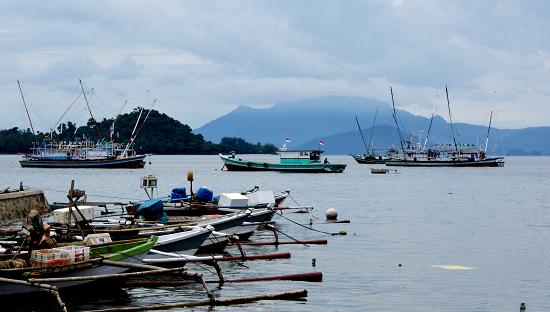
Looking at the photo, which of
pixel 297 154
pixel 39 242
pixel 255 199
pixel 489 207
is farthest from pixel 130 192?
pixel 39 242

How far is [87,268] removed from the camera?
23.6 m

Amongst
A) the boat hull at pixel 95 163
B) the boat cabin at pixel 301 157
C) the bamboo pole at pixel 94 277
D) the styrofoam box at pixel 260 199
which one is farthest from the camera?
the boat hull at pixel 95 163

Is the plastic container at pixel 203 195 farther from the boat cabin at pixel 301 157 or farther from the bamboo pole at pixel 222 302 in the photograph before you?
the boat cabin at pixel 301 157

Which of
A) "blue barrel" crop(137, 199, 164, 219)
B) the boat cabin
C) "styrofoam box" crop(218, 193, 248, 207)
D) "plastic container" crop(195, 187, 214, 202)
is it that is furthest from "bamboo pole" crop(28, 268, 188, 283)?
the boat cabin

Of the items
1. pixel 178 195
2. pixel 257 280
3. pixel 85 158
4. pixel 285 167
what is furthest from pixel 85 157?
pixel 257 280

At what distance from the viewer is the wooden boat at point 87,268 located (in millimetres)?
22469

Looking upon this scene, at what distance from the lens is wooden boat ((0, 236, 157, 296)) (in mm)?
22469

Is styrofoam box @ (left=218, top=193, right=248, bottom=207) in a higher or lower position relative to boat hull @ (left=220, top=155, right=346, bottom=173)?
lower

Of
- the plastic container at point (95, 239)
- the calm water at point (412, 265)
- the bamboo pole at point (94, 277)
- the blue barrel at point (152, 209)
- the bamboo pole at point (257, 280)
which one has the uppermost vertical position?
the blue barrel at point (152, 209)

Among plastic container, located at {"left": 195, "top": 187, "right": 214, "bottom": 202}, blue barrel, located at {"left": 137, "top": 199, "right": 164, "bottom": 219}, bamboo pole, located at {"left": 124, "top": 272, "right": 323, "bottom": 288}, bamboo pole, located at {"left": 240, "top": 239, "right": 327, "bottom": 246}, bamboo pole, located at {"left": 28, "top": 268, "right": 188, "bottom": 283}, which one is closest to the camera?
bamboo pole, located at {"left": 28, "top": 268, "right": 188, "bottom": 283}

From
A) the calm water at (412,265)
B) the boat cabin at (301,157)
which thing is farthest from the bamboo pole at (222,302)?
the boat cabin at (301,157)

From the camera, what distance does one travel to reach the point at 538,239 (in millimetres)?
49438

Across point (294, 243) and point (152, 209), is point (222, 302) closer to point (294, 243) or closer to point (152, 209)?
point (152, 209)

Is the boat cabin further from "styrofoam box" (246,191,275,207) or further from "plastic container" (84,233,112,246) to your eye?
"plastic container" (84,233,112,246)
